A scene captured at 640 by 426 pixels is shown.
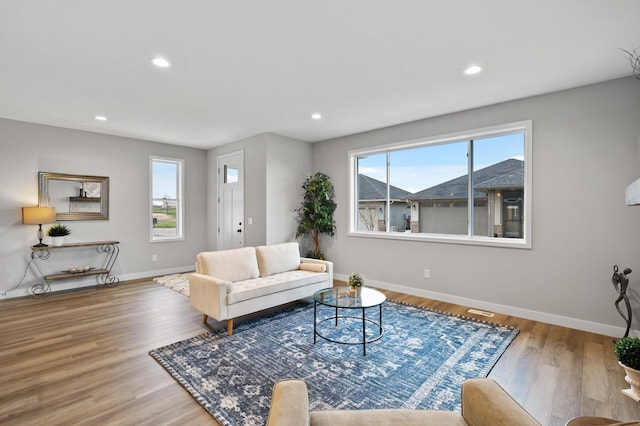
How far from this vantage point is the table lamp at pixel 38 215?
4422mm

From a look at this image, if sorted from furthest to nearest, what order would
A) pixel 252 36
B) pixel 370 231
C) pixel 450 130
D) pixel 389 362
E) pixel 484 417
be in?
pixel 370 231, pixel 450 130, pixel 389 362, pixel 252 36, pixel 484 417

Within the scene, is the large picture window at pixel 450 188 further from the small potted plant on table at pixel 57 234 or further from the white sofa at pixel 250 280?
the small potted plant on table at pixel 57 234

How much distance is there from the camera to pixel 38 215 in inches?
177

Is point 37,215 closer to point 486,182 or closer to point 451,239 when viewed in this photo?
point 451,239

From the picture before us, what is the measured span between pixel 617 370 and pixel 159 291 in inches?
216

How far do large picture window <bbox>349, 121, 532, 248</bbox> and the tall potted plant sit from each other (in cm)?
44

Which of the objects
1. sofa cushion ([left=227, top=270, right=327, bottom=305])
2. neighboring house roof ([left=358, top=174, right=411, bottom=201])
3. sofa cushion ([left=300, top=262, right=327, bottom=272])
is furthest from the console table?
neighboring house roof ([left=358, top=174, right=411, bottom=201])

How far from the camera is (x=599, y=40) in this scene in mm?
2422

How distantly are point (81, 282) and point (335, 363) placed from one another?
4975 mm

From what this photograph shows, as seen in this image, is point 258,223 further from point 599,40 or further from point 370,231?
point 599,40

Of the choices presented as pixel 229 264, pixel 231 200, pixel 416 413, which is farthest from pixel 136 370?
pixel 231 200

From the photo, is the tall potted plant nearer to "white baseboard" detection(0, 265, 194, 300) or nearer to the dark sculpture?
"white baseboard" detection(0, 265, 194, 300)

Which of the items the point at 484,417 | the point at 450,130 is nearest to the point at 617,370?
the point at 484,417

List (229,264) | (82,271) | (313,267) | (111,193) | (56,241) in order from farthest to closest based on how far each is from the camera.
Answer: (111,193) < (82,271) < (56,241) < (313,267) < (229,264)
